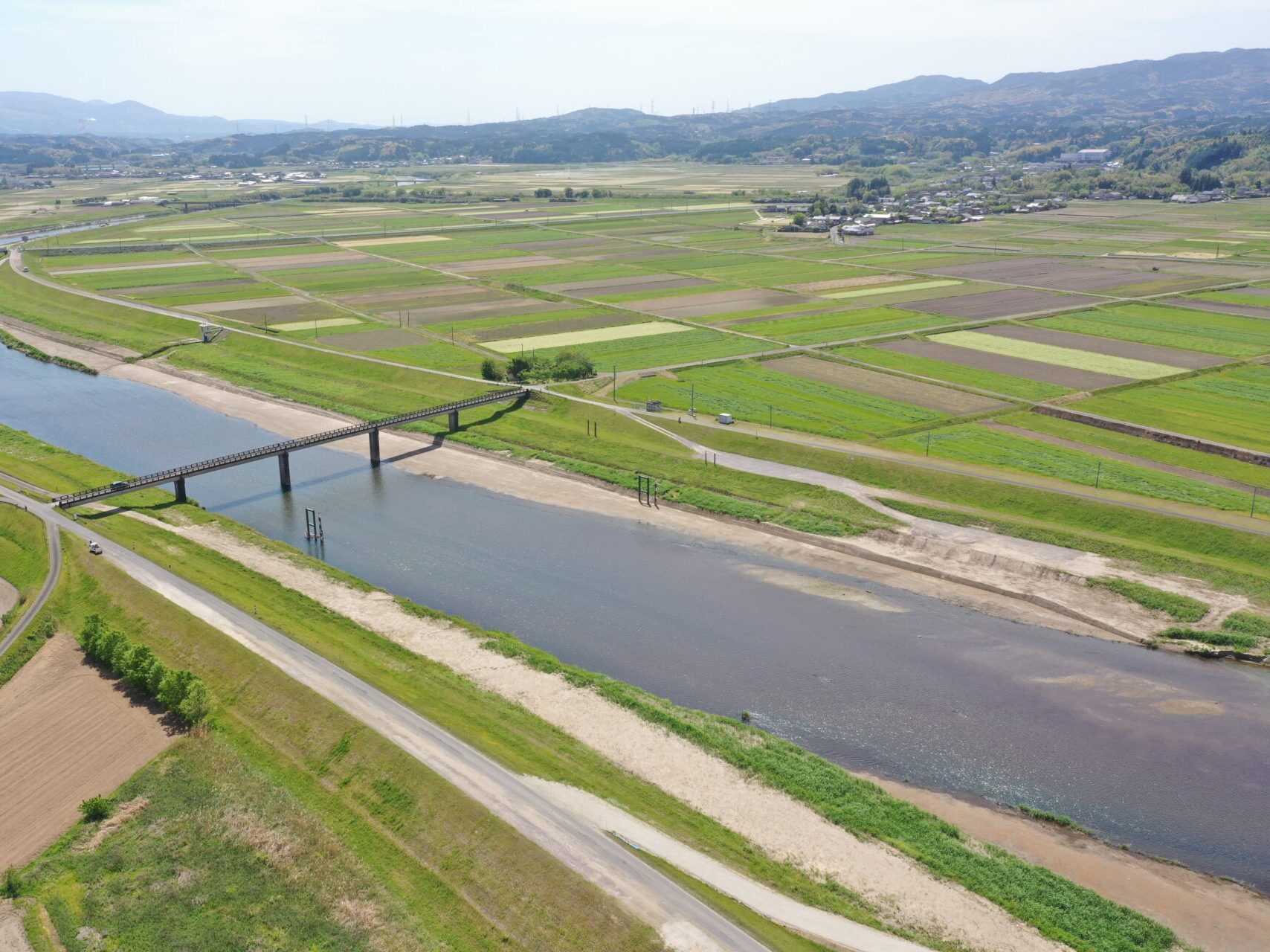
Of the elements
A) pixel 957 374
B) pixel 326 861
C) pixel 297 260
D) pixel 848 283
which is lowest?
pixel 326 861

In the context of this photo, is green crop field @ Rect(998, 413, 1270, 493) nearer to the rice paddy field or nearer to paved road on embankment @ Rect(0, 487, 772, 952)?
the rice paddy field

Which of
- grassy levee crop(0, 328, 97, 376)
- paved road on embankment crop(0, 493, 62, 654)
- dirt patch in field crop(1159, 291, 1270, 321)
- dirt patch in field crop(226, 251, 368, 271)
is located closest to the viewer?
paved road on embankment crop(0, 493, 62, 654)

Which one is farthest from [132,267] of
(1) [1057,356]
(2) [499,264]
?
(1) [1057,356]

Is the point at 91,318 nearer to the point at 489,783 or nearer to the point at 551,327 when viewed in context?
the point at 551,327

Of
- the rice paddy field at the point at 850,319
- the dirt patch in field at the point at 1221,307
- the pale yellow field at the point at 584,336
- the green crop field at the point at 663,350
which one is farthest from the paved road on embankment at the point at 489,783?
the dirt patch in field at the point at 1221,307

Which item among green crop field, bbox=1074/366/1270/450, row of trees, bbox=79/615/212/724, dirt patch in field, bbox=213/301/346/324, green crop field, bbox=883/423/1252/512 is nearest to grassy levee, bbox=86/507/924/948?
row of trees, bbox=79/615/212/724
